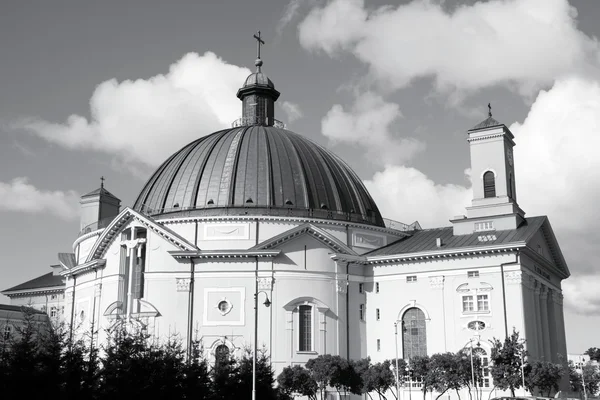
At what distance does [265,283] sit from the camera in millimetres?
55906

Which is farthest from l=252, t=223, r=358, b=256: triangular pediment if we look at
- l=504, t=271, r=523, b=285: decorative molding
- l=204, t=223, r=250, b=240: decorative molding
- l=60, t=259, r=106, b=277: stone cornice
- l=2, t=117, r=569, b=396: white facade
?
l=60, t=259, r=106, b=277: stone cornice

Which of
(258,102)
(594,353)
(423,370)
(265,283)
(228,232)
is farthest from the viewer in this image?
(594,353)

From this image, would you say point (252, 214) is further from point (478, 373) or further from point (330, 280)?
point (478, 373)

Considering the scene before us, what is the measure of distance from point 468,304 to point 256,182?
773 inches

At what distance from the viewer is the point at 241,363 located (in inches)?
1729

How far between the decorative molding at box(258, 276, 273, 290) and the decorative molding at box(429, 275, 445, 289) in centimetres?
1231

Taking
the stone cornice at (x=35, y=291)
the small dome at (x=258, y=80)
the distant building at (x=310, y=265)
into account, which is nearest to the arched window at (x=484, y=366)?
the distant building at (x=310, y=265)

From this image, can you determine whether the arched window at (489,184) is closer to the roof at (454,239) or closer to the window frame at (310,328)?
the roof at (454,239)

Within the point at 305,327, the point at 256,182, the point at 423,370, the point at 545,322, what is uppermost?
the point at 256,182

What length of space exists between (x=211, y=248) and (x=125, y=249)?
7.31 metres

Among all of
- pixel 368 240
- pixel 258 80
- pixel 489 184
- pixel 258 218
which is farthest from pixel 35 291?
pixel 489 184

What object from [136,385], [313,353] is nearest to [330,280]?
[313,353]

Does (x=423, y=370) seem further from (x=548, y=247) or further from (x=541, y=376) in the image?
(x=548, y=247)

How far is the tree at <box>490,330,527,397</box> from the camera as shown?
48.4m
